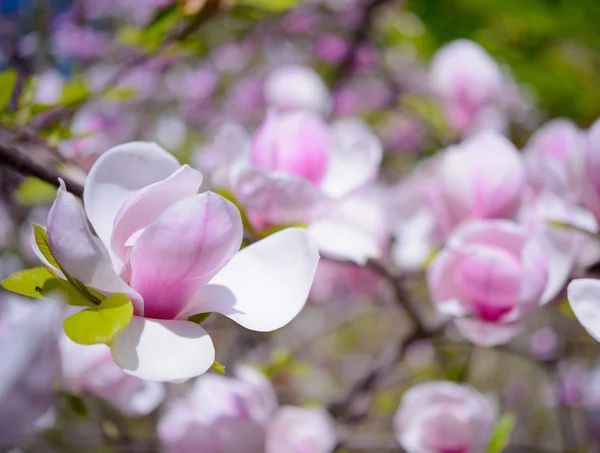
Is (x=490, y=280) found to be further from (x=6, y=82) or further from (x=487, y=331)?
(x=6, y=82)

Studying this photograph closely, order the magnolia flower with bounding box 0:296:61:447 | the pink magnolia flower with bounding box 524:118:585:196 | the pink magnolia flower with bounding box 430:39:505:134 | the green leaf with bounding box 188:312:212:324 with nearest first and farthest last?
the magnolia flower with bounding box 0:296:61:447, the green leaf with bounding box 188:312:212:324, the pink magnolia flower with bounding box 524:118:585:196, the pink magnolia flower with bounding box 430:39:505:134

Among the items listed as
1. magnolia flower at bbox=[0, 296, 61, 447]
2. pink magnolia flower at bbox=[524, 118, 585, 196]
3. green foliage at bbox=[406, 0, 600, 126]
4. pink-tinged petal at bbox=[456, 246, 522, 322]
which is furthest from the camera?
green foliage at bbox=[406, 0, 600, 126]

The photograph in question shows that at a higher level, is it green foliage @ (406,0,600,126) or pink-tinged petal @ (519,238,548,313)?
pink-tinged petal @ (519,238,548,313)

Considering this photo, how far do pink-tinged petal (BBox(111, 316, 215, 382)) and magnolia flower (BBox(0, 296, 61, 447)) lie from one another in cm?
4

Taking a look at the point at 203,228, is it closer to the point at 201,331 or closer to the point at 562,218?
the point at 201,331

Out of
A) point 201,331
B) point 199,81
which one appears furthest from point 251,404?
point 199,81

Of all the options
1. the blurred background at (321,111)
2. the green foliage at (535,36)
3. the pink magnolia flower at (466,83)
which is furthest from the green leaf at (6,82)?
the green foliage at (535,36)

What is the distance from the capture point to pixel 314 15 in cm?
216

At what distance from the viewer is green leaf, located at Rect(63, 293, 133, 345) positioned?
28 centimetres

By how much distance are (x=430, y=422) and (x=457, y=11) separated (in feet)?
4.54

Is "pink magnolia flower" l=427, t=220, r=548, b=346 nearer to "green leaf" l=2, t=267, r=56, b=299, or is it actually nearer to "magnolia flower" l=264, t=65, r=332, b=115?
"green leaf" l=2, t=267, r=56, b=299

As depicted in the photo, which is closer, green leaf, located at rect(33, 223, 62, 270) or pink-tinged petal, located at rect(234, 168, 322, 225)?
green leaf, located at rect(33, 223, 62, 270)

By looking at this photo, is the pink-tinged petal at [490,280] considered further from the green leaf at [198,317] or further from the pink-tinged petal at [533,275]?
the green leaf at [198,317]

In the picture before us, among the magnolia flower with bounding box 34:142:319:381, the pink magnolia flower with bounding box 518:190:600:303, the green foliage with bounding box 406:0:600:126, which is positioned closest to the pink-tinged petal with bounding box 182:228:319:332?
the magnolia flower with bounding box 34:142:319:381
